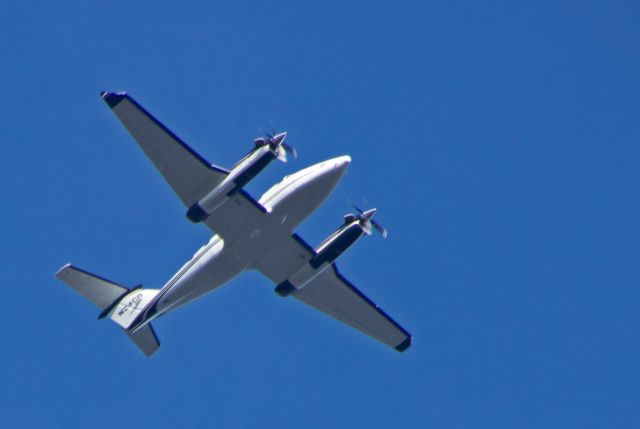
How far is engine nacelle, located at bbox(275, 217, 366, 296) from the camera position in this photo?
48.2 metres

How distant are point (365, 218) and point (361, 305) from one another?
15.6ft

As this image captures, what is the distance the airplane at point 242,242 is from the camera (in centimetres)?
4456

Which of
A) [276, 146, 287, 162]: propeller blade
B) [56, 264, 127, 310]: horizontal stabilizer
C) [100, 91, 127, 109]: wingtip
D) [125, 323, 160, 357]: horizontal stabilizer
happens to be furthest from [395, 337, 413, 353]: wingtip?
[100, 91, 127, 109]: wingtip

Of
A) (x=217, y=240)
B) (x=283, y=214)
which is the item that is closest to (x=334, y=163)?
(x=283, y=214)

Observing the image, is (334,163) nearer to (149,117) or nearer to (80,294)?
(149,117)

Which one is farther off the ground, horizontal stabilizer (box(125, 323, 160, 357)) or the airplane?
the airplane

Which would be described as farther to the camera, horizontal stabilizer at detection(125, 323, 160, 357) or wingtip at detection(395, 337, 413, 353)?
wingtip at detection(395, 337, 413, 353)

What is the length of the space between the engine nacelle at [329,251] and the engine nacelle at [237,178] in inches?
205

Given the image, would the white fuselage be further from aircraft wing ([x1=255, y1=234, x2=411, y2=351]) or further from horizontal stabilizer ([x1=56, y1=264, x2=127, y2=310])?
horizontal stabilizer ([x1=56, y1=264, x2=127, y2=310])

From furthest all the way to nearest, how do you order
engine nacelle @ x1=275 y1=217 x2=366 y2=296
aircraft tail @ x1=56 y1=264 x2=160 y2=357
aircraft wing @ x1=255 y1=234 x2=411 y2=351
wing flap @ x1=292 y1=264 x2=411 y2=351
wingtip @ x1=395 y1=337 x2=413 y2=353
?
wingtip @ x1=395 y1=337 x2=413 y2=353 → wing flap @ x1=292 y1=264 x2=411 y2=351 → aircraft tail @ x1=56 y1=264 x2=160 y2=357 → aircraft wing @ x1=255 y1=234 x2=411 y2=351 → engine nacelle @ x1=275 y1=217 x2=366 y2=296

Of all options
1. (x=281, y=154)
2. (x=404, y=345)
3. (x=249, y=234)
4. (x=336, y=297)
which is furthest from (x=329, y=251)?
(x=404, y=345)

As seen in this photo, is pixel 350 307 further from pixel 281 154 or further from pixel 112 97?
pixel 112 97

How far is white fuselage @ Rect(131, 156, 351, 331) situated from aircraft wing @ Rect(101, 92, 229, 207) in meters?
1.18

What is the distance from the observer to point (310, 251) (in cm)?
4856
